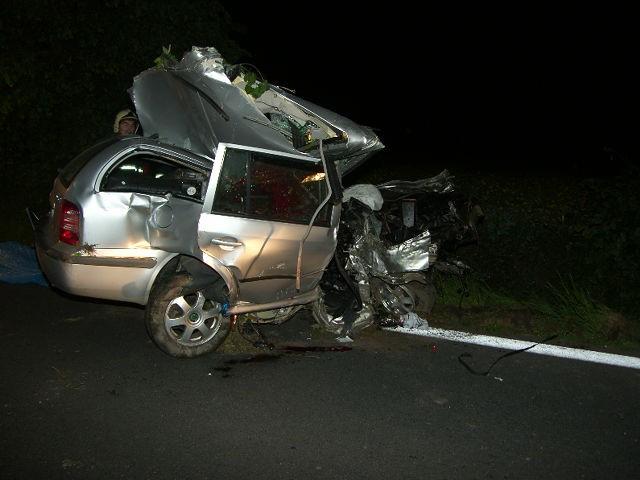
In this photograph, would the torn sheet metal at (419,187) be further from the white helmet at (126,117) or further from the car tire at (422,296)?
the white helmet at (126,117)

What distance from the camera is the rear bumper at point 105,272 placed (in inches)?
179

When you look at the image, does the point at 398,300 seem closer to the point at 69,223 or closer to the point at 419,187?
the point at 419,187

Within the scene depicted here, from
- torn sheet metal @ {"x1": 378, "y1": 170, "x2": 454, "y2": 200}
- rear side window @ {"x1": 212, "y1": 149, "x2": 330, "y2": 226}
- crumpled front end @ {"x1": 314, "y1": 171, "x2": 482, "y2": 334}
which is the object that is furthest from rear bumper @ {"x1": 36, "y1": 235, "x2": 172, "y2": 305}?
torn sheet metal @ {"x1": 378, "y1": 170, "x2": 454, "y2": 200}

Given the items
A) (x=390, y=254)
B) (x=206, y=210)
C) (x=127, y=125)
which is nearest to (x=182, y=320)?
(x=206, y=210)

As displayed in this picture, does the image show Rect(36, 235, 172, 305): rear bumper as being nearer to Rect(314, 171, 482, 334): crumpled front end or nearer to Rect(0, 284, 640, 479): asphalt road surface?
Rect(0, 284, 640, 479): asphalt road surface

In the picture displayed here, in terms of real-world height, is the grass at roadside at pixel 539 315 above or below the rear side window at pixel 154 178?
below

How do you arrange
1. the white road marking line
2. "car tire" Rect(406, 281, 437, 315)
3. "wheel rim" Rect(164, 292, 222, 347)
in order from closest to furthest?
"wheel rim" Rect(164, 292, 222, 347) → the white road marking line → "car tire" Rect(406, 281, 437, 315)

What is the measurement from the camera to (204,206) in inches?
180

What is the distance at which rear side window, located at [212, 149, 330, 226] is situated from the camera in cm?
463

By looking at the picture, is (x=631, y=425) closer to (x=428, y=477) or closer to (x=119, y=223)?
(x=428, y=477)

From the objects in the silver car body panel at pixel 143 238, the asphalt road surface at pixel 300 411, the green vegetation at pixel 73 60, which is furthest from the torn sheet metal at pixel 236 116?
the green vegetation at pixel 73 60

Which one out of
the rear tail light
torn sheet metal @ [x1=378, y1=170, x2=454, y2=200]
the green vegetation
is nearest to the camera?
the rear tail light

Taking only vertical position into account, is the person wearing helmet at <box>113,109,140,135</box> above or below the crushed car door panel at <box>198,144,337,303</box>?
above

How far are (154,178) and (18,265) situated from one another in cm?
271
